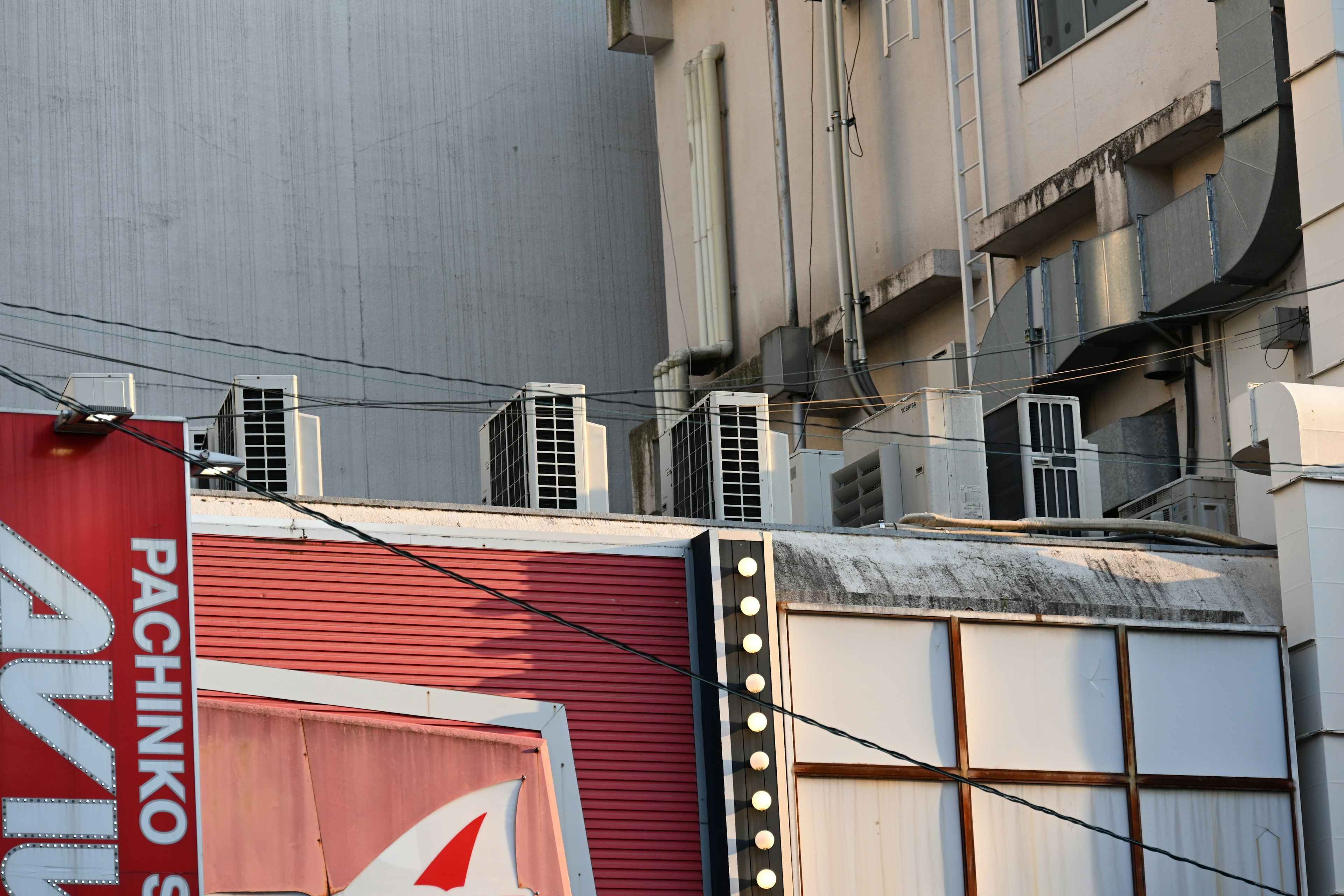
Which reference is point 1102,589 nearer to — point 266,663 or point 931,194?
point 266,663

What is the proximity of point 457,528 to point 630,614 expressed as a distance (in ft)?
4.70

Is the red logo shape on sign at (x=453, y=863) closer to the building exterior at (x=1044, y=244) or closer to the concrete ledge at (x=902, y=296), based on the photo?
the building exterior at (x=1044, y=244)

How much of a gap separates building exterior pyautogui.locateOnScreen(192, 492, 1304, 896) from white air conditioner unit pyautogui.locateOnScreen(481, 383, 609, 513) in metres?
1.03

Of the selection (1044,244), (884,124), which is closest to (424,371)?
(884,124)

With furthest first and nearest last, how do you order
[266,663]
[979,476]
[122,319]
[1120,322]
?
[122,319]
[1120,322]
[979,476]
[266,663]

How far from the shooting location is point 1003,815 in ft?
52.9

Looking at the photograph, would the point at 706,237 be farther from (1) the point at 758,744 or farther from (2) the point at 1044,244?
(1) the point at 758,744

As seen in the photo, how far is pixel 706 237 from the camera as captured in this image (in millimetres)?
28438

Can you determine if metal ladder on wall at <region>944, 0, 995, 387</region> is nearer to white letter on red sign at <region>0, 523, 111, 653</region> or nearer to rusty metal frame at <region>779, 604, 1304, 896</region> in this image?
rusty metal frame at <region>779, 604, 1304, 896</region>

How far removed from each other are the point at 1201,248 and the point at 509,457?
6895 mm

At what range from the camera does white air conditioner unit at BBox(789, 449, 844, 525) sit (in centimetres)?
2048

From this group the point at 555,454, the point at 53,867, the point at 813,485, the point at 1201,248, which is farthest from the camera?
the point at 813,485

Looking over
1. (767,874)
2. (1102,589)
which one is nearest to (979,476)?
(1102,589)

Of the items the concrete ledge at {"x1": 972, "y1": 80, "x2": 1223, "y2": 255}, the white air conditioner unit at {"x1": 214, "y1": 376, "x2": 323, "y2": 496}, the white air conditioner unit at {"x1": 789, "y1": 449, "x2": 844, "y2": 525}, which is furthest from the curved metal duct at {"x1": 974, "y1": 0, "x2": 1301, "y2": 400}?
the white air conditioner unit at {"x1": 214, "y1": 376, "x2": 323, "y2": 496}
